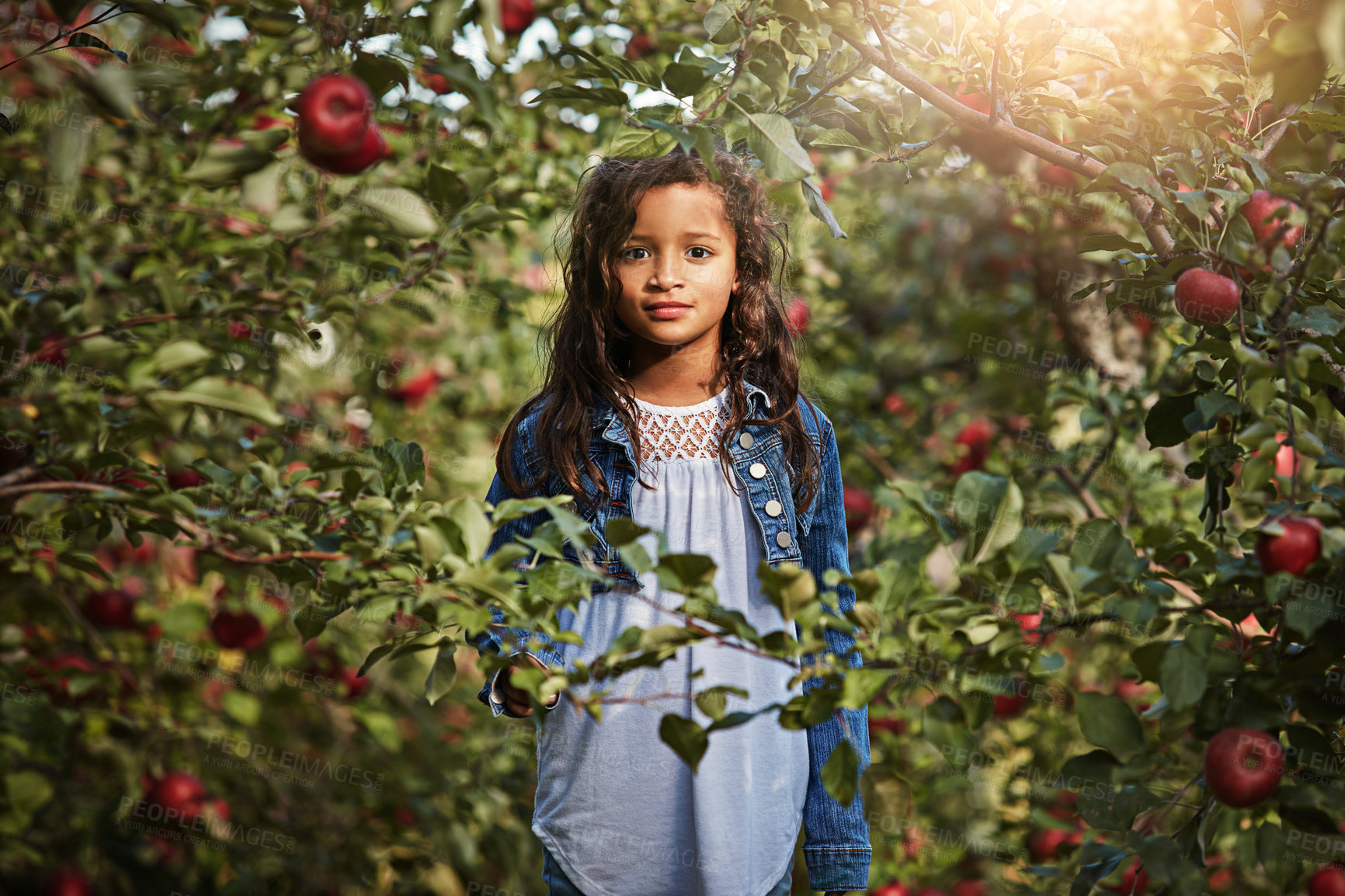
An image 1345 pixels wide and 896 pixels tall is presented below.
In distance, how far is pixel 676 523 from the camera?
108cm

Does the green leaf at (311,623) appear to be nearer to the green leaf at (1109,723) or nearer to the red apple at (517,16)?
the green leaf at (1109,723)

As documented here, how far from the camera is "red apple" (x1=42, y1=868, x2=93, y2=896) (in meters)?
1.99

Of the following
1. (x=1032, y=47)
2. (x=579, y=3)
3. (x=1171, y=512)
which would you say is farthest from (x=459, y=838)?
(x=1032, y=47)

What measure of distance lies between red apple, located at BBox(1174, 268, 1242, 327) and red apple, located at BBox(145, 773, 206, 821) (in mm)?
1926

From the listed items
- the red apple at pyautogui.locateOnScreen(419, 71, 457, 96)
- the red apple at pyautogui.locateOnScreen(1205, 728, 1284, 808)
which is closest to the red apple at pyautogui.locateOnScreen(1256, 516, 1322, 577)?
the red apple at pyautogui.locateOnScreen(1205, 728, 1284, 808)

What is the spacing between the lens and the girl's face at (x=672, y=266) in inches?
41.7

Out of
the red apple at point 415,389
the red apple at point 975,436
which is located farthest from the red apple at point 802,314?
the red apple at point 415,389

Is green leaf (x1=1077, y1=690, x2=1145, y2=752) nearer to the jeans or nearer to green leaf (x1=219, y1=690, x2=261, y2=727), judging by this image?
the jeans

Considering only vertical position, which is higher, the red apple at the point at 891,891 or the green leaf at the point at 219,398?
the green leaf at the point at 219,398

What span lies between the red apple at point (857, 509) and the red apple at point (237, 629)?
47.7 inches

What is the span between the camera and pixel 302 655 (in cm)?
219

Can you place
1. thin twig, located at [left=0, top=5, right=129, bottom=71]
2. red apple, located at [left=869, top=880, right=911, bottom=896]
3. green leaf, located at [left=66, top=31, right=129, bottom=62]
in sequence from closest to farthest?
thin twig, located at [left=0, top=5, right=129, bottom=71]
green leaf, located at [left=66, top=31, right=129, bottom=62]
red apple, located at [left=869, top=880, right=911, bottom=896]

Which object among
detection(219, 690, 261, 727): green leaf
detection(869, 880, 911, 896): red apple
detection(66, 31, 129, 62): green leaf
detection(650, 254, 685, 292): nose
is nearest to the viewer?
detection(66, 31, 129, 62): green leaf

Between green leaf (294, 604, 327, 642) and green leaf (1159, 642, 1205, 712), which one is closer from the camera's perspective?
green leaf (1159, 642, 1205, 712)
